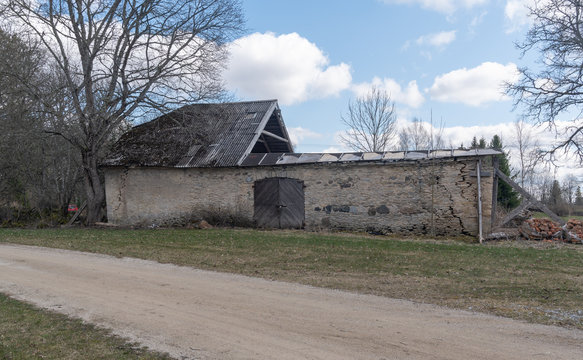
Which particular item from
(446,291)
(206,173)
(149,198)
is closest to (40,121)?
(149,198)

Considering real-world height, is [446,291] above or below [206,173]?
below

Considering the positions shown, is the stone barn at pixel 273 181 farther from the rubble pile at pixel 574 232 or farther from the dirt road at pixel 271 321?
the dirt road at pixel 271 321

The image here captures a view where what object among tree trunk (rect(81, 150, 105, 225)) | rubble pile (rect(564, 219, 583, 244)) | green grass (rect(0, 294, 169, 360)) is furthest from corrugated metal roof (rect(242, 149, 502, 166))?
green grass (rect(0, 294, 169, 360))

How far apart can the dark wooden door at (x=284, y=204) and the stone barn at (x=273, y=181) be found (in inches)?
1.6

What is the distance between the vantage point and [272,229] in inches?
656

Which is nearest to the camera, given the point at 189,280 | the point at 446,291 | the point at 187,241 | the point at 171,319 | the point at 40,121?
the point at 171,319

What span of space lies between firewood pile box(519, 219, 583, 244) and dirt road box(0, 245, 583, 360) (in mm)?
10033

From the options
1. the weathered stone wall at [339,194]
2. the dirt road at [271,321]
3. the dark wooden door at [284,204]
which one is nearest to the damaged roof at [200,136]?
the weathered stone wall at [339,194]

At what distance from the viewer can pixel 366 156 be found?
16172 millimetres

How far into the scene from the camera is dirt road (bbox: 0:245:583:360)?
441 cm

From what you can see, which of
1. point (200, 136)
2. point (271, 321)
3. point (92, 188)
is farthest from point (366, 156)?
point (92, 188)

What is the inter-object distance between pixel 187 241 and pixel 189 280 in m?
5.54

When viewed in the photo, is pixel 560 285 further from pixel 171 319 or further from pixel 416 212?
pixel 416 212

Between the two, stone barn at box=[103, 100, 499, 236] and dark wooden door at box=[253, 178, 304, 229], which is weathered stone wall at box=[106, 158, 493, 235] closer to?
stone barn at box=[103, 100, 499, 236]
